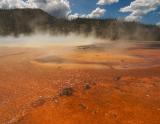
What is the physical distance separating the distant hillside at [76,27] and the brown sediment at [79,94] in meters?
34.5

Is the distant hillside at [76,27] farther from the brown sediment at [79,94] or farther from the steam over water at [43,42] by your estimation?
the brown sediment at [79,94]

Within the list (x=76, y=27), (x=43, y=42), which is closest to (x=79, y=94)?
(x=43, y=42)

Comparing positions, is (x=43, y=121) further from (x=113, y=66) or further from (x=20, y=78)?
(x=113, y=66)

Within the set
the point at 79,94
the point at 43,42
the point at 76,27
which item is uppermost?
the point at 79,94

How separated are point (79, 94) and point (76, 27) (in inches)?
1681

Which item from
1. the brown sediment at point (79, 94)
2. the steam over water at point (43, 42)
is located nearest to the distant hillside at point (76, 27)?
the steam over water at point (43, 42)

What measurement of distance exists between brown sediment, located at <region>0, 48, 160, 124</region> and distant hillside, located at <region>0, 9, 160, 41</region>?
113ft

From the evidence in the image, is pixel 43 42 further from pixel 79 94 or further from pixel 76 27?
pixel 76 27

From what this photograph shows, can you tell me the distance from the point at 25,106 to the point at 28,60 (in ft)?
21.3

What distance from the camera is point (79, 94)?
287 inches

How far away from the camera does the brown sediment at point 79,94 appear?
609 centimetres

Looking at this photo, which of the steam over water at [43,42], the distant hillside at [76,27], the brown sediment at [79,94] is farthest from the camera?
the distant hillside at [76,27]

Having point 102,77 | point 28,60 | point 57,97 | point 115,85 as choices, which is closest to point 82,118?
point 57,97

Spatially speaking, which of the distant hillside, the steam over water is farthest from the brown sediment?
the distant hillside
